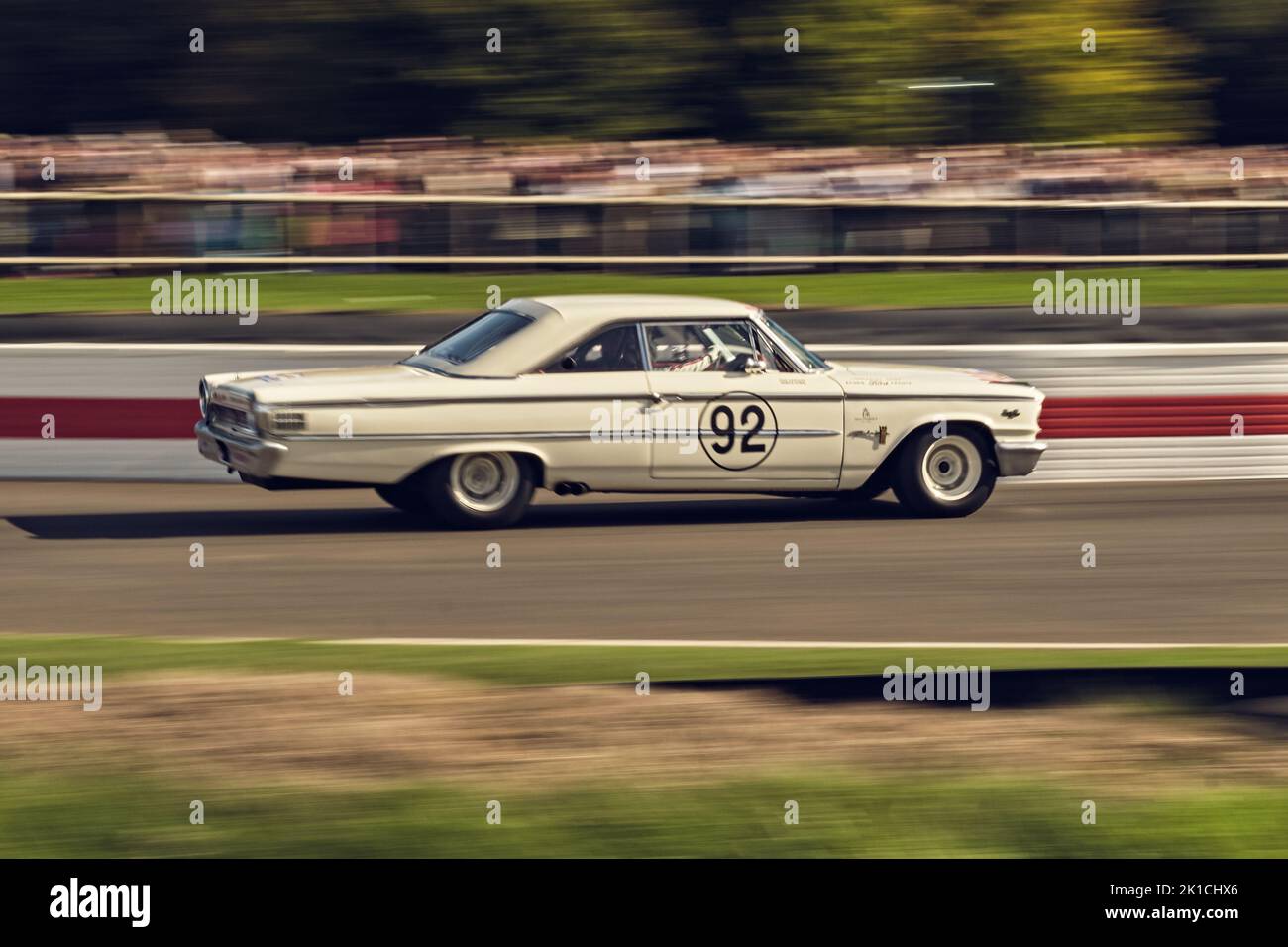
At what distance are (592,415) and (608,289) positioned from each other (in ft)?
→ 25.3

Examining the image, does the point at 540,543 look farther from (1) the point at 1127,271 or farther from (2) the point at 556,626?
(1) the point at 1127,271

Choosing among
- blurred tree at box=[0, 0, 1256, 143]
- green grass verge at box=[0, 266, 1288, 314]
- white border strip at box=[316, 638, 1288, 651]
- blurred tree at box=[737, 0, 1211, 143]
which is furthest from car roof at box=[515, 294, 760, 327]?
blurred tree at box=[737, 0, 1211, 143]

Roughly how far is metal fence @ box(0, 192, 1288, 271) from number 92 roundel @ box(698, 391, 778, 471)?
7958mm

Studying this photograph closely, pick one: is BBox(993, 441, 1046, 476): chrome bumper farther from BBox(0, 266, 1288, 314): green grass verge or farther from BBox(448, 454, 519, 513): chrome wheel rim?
BBox(0, 266, 1288, 314): green grass verge

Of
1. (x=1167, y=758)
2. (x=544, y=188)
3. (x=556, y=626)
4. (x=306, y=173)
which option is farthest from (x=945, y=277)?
(x=1167, y=758)

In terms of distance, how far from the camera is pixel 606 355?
10.6m

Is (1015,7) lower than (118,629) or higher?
higher

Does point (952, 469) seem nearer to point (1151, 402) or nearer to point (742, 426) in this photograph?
point (742, 426)

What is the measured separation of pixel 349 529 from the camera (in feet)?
35.0

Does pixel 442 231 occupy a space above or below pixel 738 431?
above

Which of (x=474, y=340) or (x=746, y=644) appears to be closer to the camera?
(x=746, y=644)

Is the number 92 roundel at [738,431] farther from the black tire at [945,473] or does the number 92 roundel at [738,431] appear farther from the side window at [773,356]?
the black tire at [945,473]

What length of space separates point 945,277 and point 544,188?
5.21 m

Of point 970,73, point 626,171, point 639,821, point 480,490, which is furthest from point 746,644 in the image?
point 970,73
